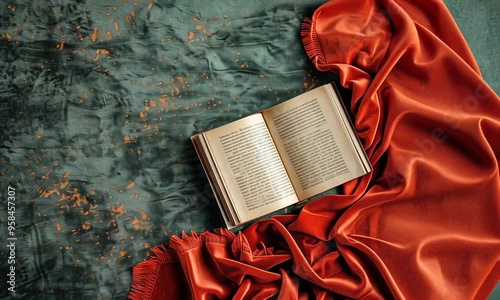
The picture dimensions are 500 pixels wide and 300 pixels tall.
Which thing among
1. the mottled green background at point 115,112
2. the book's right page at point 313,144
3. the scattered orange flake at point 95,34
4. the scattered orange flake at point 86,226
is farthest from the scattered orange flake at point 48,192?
the book's right page at point 313,144

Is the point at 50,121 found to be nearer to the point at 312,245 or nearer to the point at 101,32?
the point at 101,32

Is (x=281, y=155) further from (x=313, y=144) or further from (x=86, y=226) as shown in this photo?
(x=86, y=226)

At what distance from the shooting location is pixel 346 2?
1.36 metres

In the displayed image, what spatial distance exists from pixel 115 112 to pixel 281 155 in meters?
0.45

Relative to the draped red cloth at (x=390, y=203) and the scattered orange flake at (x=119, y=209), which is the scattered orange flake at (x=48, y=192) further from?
the draped red cloth at (x=390, y=203)

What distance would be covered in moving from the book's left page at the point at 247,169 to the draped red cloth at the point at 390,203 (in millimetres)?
68

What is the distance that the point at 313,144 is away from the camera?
132 centimetres

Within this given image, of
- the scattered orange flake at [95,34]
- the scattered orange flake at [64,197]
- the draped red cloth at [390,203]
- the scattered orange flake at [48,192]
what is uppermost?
the scattered orange flake at [95,34]

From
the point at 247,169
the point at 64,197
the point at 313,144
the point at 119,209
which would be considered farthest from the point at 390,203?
the point at 64,197

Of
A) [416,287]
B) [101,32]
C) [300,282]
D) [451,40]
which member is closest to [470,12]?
[451,40]

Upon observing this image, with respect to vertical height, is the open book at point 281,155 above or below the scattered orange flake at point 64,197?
below

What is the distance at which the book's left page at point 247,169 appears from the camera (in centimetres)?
127

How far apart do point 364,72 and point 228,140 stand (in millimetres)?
412

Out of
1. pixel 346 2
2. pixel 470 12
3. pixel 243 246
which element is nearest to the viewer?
pixel 243 246
